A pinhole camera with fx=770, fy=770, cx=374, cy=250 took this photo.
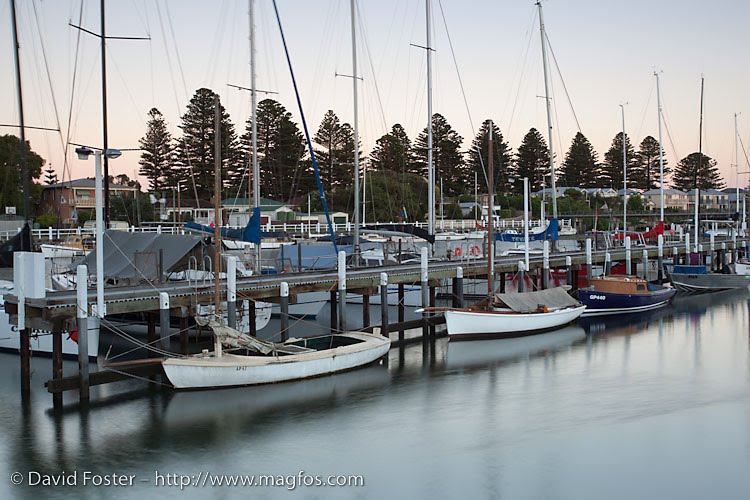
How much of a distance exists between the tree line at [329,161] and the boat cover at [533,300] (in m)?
33.0

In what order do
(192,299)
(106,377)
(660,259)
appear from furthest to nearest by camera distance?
(660,259)
(192,299)
(106,377)

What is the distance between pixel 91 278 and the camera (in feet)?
92.7

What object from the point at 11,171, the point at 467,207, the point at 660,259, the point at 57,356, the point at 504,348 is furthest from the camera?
the point at 467,207

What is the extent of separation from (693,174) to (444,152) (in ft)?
171

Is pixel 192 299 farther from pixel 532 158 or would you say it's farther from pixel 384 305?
pixel 532 158

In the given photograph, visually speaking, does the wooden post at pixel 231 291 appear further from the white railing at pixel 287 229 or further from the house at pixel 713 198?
the house at pixel 713 198

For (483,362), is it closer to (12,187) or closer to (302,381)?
(302,381)

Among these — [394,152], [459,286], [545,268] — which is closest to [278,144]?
[394,152]

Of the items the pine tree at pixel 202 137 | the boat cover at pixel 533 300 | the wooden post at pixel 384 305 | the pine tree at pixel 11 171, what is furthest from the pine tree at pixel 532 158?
the wooden post at pixel 384 305

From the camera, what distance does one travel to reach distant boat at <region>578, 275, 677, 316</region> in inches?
1511

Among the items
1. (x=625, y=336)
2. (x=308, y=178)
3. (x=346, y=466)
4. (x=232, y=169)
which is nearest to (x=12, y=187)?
(x=232, y=169)

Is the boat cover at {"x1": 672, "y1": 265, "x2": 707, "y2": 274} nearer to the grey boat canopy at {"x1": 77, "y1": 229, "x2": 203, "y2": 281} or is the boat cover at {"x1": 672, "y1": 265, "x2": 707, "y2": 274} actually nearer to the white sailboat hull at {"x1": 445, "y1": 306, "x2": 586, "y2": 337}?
the white sailboat hull at {"x1": 445, "y1": 306, "x2": 586, "y2": 337}

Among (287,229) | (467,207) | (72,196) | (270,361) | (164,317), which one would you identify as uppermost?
(72,196)

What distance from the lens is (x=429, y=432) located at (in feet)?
62.1
